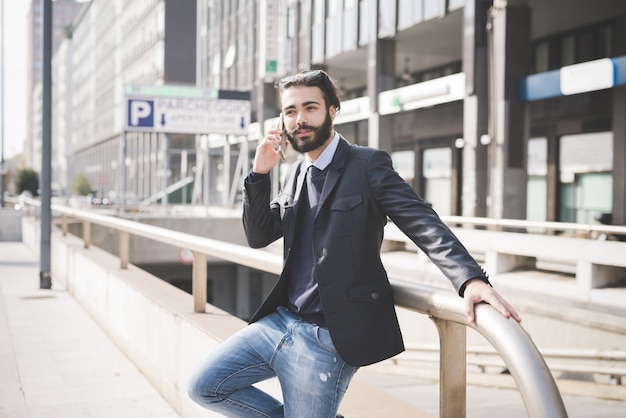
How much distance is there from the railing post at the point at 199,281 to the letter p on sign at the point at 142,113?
2347 cm

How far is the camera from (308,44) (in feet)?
107

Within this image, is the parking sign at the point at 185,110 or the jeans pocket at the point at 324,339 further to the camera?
the parking sign at the point at 185,110

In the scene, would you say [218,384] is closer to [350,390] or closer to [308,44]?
[350,390]

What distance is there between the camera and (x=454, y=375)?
88.5 inches

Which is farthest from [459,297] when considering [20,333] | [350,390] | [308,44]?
[308,44]

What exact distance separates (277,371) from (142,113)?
26029 millimetres

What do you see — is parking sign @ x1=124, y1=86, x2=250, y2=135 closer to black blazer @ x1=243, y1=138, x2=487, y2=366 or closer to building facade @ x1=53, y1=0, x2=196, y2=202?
building facade @ x1=53, y1=0, x2=196, y2=202

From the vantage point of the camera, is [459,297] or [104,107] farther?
[104,107]

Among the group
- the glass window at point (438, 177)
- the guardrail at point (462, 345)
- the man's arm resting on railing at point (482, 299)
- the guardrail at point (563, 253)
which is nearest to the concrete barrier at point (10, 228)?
the glass window at point (438, 177)

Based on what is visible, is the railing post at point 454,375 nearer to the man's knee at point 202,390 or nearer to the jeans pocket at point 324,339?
the jeans pocket at point 324,339

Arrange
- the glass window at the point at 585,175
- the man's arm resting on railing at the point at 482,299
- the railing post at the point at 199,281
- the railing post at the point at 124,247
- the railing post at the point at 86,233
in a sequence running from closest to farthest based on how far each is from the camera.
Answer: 1. the man's arm resting on railing at the point at 482,299
2. the railing post at the point at 199,281
3. the railing post at the point at 124,247
4. the railing post at the point at 86,233
5. the glass window at the point at 585,175

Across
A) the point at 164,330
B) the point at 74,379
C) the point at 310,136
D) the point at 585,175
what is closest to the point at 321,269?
the point at 310,136

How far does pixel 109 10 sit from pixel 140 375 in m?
95.4

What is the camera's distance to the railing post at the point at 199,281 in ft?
15.5
